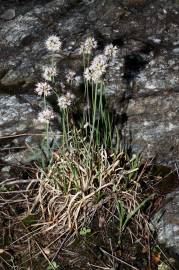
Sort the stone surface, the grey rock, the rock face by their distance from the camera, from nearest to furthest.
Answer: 1. the stone surface
2. the rock face
3. the grey rock

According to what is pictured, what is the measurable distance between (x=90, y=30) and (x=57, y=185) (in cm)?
182

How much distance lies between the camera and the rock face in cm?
400

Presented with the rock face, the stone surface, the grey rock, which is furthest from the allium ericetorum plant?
the grey rock

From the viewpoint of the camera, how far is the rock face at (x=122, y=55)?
4004 mm

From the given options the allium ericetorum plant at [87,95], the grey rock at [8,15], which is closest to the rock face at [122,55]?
the grey rock at [8,15]

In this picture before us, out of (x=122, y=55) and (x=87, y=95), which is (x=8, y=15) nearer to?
(x=122, y=55)

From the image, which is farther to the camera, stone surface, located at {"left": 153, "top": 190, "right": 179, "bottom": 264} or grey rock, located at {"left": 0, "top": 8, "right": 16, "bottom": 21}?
grey rock, located at {"left": 0, "top": 8, "right": 16, "bottom": 21}

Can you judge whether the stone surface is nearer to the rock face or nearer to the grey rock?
the rock face

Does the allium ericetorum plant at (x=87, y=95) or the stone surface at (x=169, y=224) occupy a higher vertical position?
the allium ericetorum plant at (x=87, y=95)

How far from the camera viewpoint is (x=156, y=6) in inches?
195

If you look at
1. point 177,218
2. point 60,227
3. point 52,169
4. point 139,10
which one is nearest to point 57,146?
point 52,169

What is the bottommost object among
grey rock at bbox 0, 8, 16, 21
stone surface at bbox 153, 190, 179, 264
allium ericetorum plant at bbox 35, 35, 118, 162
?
stone surface at bbox 153, 190, 179, 264

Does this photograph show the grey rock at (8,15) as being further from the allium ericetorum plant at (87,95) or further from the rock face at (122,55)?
the allium ericetorum plant at (87,95)

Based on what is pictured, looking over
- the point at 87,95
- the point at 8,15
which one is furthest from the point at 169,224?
the point at 8,15
